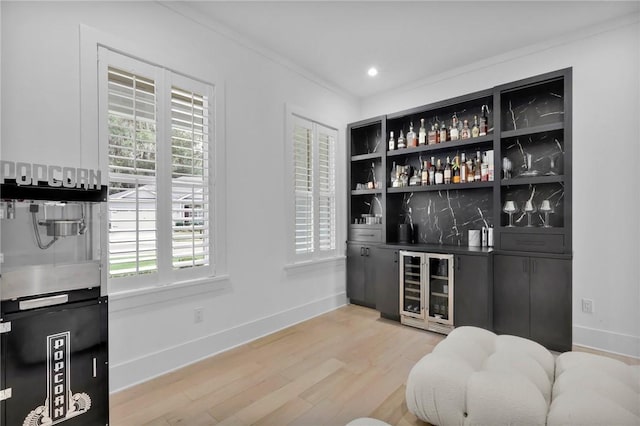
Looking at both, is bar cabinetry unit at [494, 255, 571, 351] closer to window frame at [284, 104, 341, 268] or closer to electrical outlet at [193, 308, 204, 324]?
window frame at [284, 104, 341, 268]

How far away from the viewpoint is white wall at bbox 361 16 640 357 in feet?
8.93

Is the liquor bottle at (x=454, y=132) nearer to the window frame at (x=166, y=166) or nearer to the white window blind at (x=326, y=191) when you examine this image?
the white window blind at (x=326, y=191)

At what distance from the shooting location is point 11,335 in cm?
146

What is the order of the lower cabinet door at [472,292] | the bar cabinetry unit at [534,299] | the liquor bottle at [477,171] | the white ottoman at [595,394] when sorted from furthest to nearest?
the liquor bottle at [477,171]
the lower cabinet door at [472,292]
the bar cabinetry unit at [534,299]
the white ottoman at [595,394]

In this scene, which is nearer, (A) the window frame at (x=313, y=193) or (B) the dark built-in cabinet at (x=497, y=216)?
(B) the dark built-in cabinet at (x=497, y=216)

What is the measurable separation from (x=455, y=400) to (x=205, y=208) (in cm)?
227

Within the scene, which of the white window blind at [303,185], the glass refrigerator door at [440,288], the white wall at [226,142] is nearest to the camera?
the white wall at [226,142]

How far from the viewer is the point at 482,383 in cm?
154

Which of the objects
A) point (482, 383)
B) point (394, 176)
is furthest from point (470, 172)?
point (482, 383)

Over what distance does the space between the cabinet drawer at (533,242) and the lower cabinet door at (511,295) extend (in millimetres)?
108

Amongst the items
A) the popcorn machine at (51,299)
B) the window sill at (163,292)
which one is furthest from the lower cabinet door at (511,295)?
the popcorn machine at (51,299)

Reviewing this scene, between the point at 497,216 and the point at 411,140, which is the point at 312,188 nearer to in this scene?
the point at 411,140

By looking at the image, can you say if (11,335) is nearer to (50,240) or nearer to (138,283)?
(50,240)

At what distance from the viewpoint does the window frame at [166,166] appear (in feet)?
7.06
